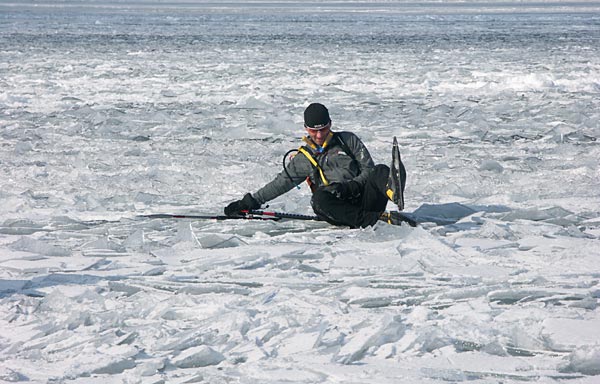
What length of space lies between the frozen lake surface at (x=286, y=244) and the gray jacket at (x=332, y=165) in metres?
0.30

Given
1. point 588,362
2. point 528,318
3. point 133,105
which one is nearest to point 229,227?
point 528,318

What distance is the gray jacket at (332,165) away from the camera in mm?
5879

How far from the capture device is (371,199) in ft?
18.6

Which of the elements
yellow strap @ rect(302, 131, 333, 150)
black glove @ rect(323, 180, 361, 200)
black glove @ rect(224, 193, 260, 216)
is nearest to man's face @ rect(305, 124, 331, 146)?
yellow strap @ rect(302, 131, 333, 150)

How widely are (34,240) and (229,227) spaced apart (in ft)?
4.11

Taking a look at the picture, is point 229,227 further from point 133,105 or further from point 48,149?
point 133,105

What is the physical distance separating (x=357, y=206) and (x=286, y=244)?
52 cm

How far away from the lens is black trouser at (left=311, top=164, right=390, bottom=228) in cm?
567

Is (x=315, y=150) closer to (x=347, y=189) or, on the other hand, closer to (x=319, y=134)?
(x=319, y=134)

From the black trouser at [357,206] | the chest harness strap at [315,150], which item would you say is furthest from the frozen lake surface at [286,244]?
the chest harness strap at [315,150]

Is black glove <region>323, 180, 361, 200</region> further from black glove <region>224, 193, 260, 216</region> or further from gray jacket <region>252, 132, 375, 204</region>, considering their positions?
black glove <region>224, 193, 260, 216</region>

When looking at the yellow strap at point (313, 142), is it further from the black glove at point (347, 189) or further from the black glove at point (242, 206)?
the black glove at point (242, 206)

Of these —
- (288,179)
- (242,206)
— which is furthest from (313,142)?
(242,206)

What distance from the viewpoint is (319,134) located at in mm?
5816
